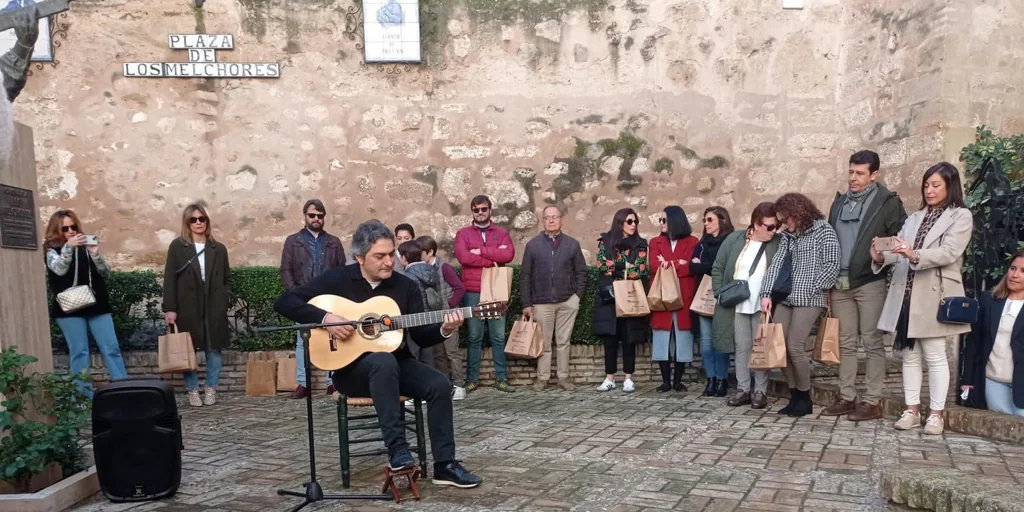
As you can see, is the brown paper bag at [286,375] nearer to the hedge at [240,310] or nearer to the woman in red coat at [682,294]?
the hedge at [240,310]

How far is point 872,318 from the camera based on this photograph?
530 cm

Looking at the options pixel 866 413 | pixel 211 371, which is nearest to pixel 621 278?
pixel 866 413

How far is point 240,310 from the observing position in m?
7.23

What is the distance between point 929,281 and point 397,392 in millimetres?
3672

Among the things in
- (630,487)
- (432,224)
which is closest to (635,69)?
(432,224)

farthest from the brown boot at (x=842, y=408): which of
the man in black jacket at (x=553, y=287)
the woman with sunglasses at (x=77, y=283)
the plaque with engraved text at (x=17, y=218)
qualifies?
the woman with sunglasses at (x=77, y=283)

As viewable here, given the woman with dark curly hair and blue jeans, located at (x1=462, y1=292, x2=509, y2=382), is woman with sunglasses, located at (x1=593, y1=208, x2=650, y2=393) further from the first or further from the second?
the woman with dark curly hair

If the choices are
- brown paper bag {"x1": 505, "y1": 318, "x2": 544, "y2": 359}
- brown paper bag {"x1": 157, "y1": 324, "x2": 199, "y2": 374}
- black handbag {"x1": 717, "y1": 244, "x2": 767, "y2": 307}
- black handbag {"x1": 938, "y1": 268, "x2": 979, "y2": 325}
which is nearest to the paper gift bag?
black handbag {"x1": 717, "y1": 244, "x2": 767, "y2": 307}

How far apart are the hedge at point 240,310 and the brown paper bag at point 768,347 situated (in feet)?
6.48

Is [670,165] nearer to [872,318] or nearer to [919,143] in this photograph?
[919,143]

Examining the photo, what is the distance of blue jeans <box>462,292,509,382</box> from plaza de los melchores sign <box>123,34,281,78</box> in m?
Answer: 4.54

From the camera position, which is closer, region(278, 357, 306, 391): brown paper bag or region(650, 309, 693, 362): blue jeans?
region(650, 309, 693, 362): blue jeans

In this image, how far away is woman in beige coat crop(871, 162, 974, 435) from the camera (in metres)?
4.76

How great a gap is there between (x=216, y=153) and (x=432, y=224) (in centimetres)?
289
